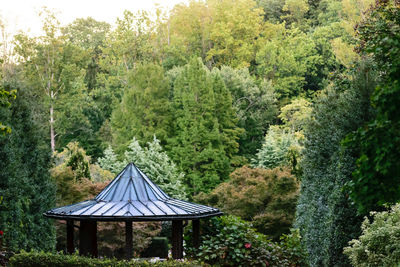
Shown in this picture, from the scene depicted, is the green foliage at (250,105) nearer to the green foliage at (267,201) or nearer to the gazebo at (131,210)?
the green foliage at (267,201)

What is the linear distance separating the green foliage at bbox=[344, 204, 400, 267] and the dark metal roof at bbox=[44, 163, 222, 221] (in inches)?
120

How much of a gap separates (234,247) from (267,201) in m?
9.51

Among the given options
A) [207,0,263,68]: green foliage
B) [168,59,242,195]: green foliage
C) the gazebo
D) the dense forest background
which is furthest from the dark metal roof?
[207,0,263,68]: green foliage

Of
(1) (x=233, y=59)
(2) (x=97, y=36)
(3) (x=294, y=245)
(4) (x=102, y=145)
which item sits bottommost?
(3) (x=294, y=245)

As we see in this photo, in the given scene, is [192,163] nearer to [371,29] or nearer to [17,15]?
[17,15]

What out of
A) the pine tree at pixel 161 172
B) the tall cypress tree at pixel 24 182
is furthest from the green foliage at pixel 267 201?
the tall cypress tree at pixel 24 182

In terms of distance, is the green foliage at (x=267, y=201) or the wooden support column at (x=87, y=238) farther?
the green foliage at (x=267, y=201)

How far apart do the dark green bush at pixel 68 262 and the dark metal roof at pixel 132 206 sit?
84cm

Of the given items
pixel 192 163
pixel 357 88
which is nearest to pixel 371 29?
pixel 357 88

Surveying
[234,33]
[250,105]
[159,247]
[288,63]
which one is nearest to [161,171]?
[159,247]

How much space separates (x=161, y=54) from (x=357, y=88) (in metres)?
33.5

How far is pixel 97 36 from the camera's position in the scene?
4919 cm

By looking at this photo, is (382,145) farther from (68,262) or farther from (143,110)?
(143,110)

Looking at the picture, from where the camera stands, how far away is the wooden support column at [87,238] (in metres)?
12.3
